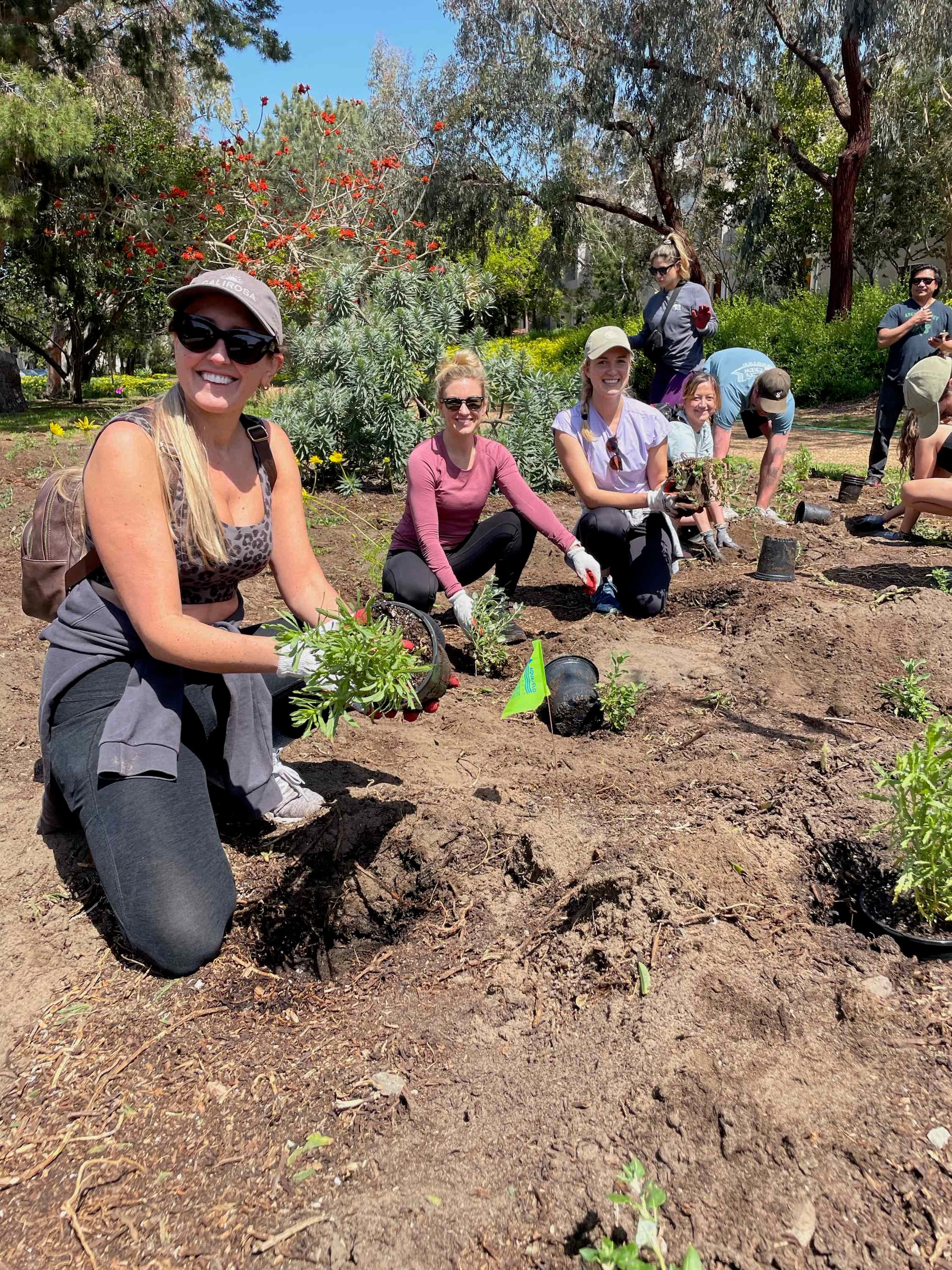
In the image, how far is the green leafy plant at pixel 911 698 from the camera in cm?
344

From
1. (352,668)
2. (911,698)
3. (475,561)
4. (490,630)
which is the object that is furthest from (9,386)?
(911,698)

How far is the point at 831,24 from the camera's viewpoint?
14.4 m

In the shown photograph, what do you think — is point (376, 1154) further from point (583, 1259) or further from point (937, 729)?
point (937, 729)

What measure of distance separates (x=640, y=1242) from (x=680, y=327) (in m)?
6.13

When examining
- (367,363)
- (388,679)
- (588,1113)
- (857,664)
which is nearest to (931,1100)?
(588,1113)

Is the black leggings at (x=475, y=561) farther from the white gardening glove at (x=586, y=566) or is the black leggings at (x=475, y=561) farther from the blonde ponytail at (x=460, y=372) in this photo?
the blonde ponytail at (x=460, y=372)

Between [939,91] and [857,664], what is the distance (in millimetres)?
20649

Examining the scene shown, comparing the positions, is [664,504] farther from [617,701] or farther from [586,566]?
[617,701]

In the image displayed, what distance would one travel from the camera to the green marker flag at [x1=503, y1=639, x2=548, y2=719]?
112 inches

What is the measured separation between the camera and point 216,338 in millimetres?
2346

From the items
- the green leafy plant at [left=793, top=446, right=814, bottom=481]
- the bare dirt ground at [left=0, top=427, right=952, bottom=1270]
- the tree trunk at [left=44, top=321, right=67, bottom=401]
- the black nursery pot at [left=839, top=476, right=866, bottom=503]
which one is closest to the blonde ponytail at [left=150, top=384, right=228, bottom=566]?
the bare dirt ground at [left=0, top=427, right=952, bottom=1270]

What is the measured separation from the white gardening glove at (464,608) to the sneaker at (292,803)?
4.43 ft

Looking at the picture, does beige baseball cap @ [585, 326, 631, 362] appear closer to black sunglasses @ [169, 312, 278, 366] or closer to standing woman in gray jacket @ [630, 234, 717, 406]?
standing woman in gray jacket @ [630, 234, 717, 406]

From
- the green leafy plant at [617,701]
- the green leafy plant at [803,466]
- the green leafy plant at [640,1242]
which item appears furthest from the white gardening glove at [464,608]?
the green leafy plant at [803,466]
